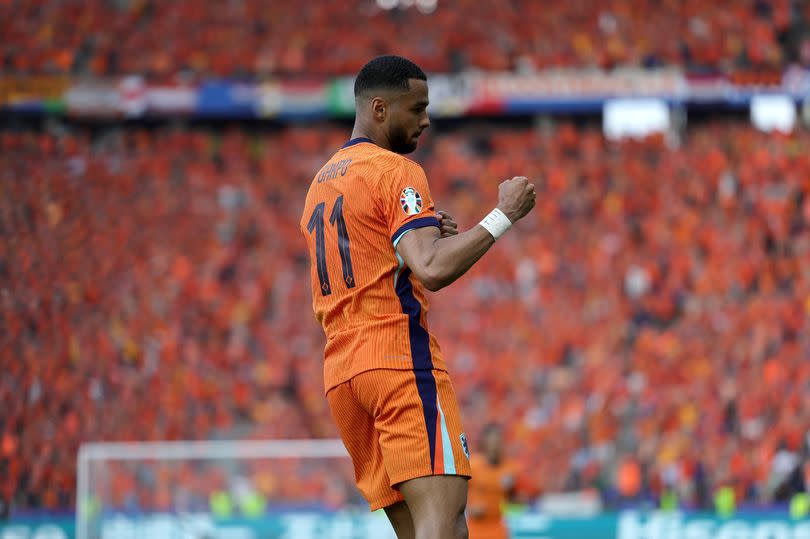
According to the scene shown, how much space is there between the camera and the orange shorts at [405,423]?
3.26 meters

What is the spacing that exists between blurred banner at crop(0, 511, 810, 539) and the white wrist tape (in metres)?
7.04

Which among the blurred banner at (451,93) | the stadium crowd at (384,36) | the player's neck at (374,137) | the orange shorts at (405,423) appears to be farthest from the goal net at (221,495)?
the stadium crowd at (384,36)

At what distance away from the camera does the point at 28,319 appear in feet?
40.5

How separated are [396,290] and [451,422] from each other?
Result: 0.42 m

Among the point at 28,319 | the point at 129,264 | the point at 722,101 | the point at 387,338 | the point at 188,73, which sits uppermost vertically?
the point at 188,73

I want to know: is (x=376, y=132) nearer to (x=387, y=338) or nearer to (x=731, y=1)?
(x=387, y=338)

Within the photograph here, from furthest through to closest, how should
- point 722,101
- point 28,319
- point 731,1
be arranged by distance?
point 731,1 → point 722,101 → point 28,319

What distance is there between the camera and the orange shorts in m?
3.26

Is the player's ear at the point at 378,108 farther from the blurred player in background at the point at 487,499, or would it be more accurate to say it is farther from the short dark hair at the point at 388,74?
the blurred player in background at the point at 487,499

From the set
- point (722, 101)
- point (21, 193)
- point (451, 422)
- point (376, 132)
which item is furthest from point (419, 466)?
point (722, 101)

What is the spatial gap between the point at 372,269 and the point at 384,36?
15.9 meters

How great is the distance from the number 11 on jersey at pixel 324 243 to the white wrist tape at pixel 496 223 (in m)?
0.43

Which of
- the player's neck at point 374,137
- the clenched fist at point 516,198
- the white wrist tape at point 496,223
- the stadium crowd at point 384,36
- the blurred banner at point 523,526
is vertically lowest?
the blurred banner at point 523,526

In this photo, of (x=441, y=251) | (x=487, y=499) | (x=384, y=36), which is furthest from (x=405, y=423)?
(x=384, y=36)
